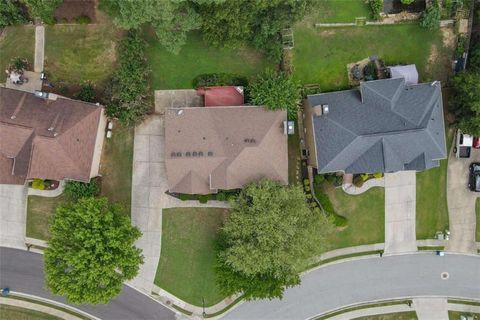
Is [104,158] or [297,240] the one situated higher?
[104,158]

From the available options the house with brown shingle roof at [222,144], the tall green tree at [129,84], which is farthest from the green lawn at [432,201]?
the tall green tree at [129,84]

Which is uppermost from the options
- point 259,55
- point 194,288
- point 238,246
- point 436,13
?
point 436,13

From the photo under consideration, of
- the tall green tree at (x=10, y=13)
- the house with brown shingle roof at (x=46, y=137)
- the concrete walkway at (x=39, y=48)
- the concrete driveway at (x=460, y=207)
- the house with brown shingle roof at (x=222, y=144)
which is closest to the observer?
the house with brown shingle roof at (x=46, y=137)

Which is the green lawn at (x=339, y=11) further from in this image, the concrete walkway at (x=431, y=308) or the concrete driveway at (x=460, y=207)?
the concrete walkway at (x=431, y=308)

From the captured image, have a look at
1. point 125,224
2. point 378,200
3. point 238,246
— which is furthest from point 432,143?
point 125,224

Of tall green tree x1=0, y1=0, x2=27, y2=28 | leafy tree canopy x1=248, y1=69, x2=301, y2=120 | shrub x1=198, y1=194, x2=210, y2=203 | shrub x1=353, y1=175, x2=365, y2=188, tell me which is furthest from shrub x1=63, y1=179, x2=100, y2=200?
shrub x1=353, y1=175, x2=365, y2=188

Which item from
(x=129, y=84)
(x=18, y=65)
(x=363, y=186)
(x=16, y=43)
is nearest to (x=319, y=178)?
(x=363, y=186)

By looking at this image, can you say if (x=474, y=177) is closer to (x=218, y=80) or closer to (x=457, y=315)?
(x=457, y=315)

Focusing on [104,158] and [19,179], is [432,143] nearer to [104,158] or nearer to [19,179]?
[104,158]
